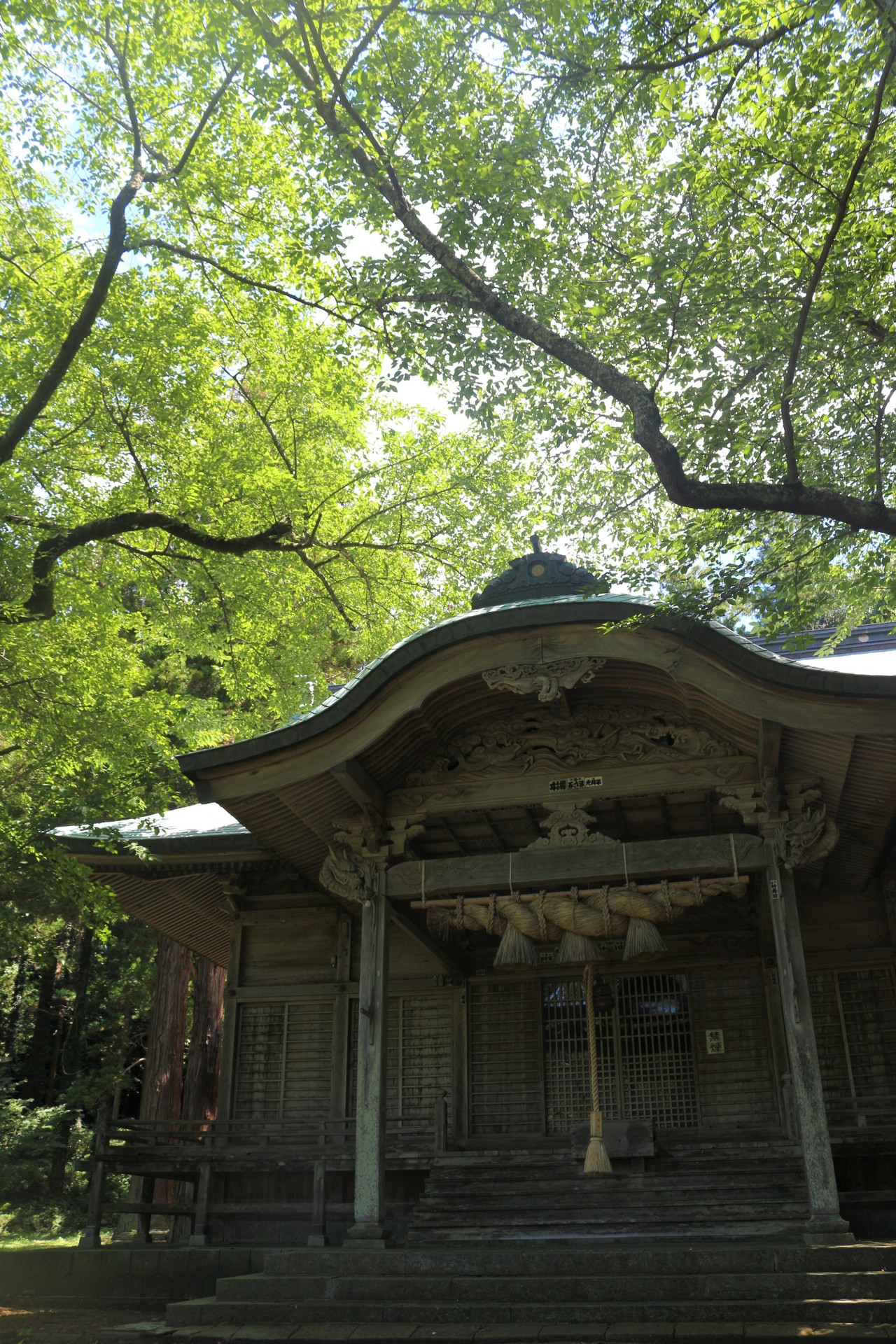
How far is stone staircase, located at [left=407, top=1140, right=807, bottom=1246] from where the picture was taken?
831 cm

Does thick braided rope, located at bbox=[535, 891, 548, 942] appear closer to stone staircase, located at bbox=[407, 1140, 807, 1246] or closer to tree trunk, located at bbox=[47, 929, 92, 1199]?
stone staircase, located at bbox=[407, 1140, 807, 1246]

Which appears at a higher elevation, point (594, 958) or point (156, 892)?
point (156, 892)

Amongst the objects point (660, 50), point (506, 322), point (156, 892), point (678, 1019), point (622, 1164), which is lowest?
point (622, 1164)

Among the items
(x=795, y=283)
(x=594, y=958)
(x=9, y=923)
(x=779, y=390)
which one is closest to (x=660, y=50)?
(x=795, y=283)

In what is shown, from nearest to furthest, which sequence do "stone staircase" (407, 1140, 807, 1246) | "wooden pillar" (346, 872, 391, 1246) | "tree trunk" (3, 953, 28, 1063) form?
"stone staircase" (407, 1140, 807, 1246), "wooden pillar" (346, 872, 391, 1246), "tree trunk" (3, 953, 28, 1063)

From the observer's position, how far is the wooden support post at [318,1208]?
1002 centimetres

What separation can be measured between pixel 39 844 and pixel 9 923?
589 cm

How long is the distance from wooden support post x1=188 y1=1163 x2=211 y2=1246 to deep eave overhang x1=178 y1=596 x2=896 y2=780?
4.81m

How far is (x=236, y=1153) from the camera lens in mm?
10852

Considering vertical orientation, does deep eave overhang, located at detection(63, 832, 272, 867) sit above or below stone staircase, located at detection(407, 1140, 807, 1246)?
above

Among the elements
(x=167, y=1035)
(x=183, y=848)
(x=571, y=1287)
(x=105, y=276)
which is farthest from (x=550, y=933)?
(x=167, y=1035)

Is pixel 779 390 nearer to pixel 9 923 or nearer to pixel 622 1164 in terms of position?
pixel 622 1164

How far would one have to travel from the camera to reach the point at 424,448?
57.6 ft

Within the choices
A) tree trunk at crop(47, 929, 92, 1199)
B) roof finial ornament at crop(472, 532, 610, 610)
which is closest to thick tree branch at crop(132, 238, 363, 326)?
roof finial ornament at crop(472, 532, 610, 610)
